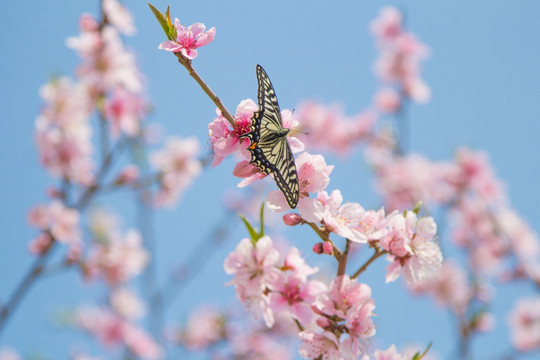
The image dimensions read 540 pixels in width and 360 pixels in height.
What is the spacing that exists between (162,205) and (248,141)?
12.5 ft

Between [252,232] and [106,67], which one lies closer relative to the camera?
[252,232]

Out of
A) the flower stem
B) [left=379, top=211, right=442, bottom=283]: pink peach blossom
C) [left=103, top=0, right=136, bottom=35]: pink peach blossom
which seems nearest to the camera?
the flower stem

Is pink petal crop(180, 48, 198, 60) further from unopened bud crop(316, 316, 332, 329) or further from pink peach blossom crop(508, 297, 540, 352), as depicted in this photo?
pink peach blossom crop(508, 297, 540, 352)

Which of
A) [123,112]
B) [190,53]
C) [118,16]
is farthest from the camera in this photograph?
[123,112]

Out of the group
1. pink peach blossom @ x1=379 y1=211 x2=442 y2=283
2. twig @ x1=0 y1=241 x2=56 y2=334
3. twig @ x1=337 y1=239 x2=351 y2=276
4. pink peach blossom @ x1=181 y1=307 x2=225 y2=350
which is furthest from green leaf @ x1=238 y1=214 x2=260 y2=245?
pink peach blossom @ x1=181 y1=307 x2=225 y2=350

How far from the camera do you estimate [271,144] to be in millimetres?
1663

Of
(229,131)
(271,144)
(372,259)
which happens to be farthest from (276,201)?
(372,259)

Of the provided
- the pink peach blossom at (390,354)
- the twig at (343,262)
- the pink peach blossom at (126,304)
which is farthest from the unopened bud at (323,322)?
the pink peach blossom at (126,304)

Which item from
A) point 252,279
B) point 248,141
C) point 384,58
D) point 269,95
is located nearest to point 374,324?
point 252,279

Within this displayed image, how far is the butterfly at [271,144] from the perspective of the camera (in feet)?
5.14

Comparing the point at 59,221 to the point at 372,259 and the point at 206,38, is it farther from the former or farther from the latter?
the point at 372,259

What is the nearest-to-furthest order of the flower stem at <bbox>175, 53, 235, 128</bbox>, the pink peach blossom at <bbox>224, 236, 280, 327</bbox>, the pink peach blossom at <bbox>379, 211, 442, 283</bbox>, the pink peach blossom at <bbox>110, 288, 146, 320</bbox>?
the flower stem at <bbox>175, 53, 235, 128</bbox>
the pink peach blossom at <bbox>224, 236, 280, 327</bbox>
the pink peach blossom at <bbox>379, 211, 442, 283</bbox>
the pink peach blossom at <bbox>110, 288, 146, 320</bbox>

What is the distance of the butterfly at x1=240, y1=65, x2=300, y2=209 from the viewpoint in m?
1.57

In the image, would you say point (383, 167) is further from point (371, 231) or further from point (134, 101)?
point (371, 231)
